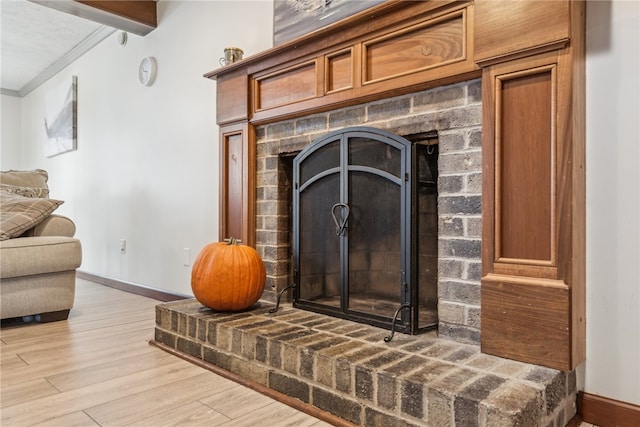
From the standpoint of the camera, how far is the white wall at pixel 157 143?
279cm

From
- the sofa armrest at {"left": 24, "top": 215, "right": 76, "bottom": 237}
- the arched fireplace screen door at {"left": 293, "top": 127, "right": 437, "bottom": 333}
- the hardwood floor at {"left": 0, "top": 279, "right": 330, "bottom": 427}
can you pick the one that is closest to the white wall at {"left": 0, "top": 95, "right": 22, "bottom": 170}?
the sofa armrest at {"left": 24, "top": 215, "right": 76, "bottom": 237}

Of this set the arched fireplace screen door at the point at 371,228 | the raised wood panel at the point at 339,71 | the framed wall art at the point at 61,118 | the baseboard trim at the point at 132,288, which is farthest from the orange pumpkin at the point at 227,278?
the framed wall art at the point at 61,118

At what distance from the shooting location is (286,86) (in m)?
2.09

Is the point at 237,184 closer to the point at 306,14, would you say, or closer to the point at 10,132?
the point at 306,14

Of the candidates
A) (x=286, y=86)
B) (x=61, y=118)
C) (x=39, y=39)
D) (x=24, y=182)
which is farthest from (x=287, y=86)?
(x=61, y=118)

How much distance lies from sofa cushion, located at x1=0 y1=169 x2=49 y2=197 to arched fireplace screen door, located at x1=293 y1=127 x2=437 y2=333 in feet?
7.05

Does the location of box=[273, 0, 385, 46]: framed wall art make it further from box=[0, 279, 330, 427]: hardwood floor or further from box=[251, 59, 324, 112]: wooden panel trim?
box=[0, 279, 330, 427]: hardwood floor

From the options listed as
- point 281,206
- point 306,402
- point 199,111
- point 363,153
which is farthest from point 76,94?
point 306,402

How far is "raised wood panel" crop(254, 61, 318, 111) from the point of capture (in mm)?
1975

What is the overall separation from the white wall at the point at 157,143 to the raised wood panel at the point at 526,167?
1.53 metres

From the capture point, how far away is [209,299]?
1.92 metres

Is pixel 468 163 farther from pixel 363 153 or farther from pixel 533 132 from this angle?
pixel 363 153

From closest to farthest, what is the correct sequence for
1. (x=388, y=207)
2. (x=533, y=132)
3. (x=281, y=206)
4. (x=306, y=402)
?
(x=533, y=132) < (x=306, y=402) < (x=388, y=207) < (x=281, y=206)

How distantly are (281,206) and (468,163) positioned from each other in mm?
1018
